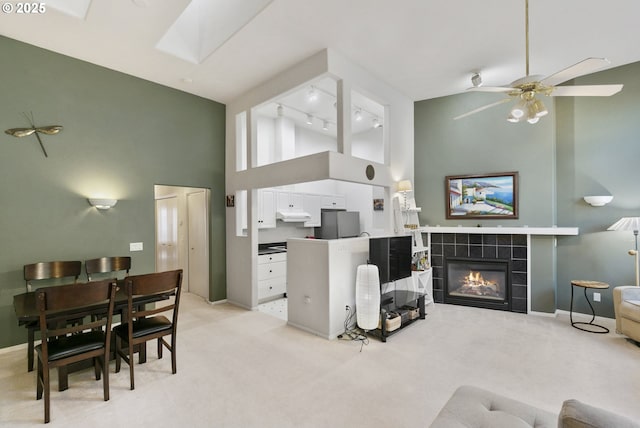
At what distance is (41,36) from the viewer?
3424 millimetres

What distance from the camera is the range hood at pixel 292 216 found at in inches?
234

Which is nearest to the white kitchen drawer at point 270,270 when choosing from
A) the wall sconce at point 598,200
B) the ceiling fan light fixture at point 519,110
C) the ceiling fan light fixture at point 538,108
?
the ceiling fan light fixture at point 519,110

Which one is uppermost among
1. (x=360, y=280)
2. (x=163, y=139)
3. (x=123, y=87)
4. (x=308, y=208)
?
(x=123, y=87)

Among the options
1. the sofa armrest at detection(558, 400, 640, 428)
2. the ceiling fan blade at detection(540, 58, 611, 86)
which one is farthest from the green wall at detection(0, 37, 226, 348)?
the sofa armrest at detection(558, 400, 640, 428)

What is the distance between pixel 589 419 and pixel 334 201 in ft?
20.5

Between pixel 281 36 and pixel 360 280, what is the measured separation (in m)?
3.05

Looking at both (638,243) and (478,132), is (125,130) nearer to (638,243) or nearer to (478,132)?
(478,132)

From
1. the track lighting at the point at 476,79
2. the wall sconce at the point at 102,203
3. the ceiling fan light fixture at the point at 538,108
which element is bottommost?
the wall sconce at the point at 102,203

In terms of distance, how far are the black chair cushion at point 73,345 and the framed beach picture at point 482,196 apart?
517 cm

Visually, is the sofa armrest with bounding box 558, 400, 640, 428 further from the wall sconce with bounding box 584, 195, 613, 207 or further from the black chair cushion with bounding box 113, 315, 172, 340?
the wall sconce with bounding box 584, 195, 613, 207

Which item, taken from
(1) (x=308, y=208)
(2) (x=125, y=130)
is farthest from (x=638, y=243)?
(2) (x=125, y=130)

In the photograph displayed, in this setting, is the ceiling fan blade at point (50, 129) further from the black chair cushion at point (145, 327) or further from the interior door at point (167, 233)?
the interior door at point (167, 233)

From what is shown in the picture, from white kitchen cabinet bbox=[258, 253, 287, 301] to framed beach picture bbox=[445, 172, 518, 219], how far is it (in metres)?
3.25

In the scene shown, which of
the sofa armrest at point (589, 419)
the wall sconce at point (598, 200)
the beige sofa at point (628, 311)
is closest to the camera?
the sofa armrest at point (589, 419)
